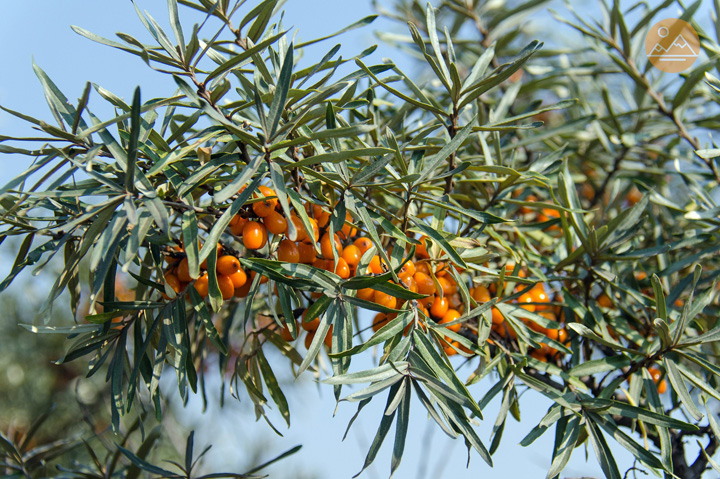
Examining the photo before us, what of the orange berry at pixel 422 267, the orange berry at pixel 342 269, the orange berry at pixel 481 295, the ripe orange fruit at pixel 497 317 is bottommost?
the ripe orange fruit at pixel 497 317

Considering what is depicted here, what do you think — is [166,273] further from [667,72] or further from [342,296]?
[667,72]

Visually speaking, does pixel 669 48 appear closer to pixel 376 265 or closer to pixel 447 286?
pixel 447 286

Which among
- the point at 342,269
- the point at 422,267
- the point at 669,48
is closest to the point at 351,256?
the point at 342,269

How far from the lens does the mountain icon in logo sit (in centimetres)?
123

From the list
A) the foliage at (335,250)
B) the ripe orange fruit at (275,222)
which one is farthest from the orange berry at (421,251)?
the ripe orange fruit at (275,222)

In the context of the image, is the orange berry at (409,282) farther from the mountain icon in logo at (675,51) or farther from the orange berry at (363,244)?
the mountain icon in logo at (675,51)

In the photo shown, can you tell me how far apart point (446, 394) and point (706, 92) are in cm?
104

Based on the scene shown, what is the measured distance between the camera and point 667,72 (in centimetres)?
128

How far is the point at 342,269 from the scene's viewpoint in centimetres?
73

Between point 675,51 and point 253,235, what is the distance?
1.06 m

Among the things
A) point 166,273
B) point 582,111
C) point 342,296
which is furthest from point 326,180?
point 582,111

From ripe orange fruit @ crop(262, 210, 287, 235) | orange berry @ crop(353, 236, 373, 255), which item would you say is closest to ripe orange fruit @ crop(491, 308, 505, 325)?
orange berry @ crop(353, 236, 373, 255)

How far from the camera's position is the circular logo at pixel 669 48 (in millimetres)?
1229

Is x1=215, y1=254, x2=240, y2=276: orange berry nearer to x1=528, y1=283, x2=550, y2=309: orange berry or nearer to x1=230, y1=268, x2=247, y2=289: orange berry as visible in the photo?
x1=230, y1=268, x2=247, y2=289: orange berry
